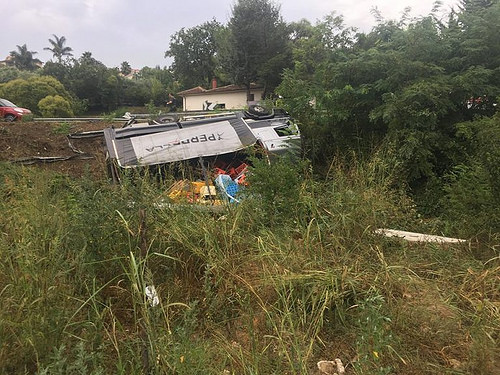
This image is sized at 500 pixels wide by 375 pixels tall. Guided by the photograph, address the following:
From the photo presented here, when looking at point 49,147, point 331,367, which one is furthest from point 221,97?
point 331,367

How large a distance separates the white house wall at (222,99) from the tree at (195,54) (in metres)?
7.48

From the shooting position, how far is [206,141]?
7348mm

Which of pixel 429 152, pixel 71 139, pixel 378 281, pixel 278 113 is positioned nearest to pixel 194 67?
pixel 71 139

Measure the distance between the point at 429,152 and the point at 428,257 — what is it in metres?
2.95

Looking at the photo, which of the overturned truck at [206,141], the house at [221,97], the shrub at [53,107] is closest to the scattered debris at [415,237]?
the overturned truck at [206,141]

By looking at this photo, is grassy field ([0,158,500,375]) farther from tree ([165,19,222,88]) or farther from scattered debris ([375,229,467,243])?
tree ([165,19,222,88])

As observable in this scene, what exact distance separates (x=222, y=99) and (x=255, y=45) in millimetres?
7157

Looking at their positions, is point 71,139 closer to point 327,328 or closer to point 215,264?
point 215,264

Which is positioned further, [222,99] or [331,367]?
[222,99]

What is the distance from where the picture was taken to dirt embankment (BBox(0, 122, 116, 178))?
935cm

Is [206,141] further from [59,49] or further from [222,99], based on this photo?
[59,49]

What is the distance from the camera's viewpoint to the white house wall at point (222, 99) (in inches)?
1378

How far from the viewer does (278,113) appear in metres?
8.55

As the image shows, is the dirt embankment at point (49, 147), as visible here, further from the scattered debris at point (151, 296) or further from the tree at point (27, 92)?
the tree at point (27, 92)
